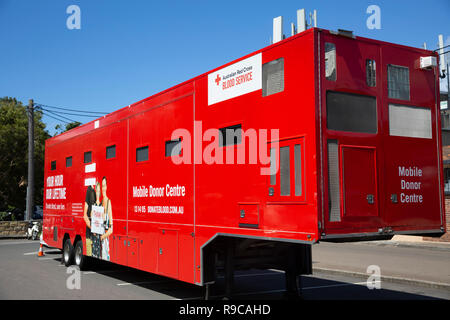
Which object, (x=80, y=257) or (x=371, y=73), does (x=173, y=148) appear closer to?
(x=371, y=73)

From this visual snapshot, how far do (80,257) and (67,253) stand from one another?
0.95 m

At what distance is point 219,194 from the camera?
727 cm

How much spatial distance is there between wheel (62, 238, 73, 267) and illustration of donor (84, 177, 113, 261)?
1321 millimetres

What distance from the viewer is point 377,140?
6.25m

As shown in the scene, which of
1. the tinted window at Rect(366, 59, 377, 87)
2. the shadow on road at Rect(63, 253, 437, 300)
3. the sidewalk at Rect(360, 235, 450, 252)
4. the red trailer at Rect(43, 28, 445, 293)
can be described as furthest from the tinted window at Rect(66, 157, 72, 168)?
Answer: the sidewalk at Rect(360, 235, 450, 252)

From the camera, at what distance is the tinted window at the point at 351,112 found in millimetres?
5906

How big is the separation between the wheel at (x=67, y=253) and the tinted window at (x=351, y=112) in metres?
9.43

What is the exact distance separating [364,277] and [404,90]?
5.87 meters

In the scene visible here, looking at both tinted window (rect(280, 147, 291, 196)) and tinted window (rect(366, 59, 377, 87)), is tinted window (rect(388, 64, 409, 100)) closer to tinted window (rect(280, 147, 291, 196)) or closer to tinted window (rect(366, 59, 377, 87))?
tinted window (rect(366, 59, 377, 87))

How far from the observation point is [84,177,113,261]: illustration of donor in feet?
35.4

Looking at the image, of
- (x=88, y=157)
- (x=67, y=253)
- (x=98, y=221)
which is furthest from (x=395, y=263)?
(x=67, y=253)

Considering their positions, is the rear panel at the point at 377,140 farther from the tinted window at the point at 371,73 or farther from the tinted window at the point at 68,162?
the tinted window at the point at 68,162

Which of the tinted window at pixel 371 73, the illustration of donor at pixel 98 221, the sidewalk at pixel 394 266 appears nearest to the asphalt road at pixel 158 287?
the sidewalk at pixel 394 266
